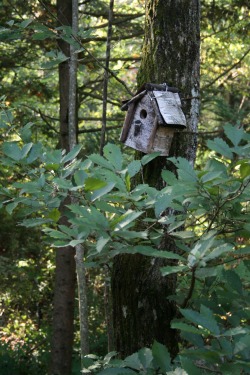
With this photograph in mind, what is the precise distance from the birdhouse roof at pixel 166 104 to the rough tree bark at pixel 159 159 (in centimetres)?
7

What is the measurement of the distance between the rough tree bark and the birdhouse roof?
0.22 feet

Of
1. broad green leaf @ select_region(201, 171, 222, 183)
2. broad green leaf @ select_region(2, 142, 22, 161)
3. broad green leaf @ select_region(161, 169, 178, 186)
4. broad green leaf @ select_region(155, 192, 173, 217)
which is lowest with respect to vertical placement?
broad green leaf @ select_region(155, 192, 173, 217)

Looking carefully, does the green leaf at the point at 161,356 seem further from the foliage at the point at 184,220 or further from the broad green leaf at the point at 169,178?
the broad green leaf at the point at 169,178

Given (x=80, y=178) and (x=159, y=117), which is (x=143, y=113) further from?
(x=80, y=178)


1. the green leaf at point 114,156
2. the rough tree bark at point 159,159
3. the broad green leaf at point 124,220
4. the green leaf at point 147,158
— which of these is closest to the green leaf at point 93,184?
the broad green leaf at point 124,220

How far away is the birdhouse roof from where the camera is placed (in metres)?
2.64

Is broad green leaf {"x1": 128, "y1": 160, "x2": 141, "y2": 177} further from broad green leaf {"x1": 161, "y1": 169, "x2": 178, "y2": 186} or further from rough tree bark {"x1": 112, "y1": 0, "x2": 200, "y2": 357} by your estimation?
rough tree bark {"x1": 112, "y1": 0, "x2": 200, "y2": 357}

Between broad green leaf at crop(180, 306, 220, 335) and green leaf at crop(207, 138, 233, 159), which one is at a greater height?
green leaf at crop(207, 138, 233, 159)

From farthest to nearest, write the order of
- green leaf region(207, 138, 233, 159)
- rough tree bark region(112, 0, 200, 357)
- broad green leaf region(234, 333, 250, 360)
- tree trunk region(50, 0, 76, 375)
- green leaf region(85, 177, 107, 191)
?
tree trunk region(50, 0, 76, 375)
rough tree bark region(112, 0, 200, 357)
green leaf region(207, 138, 233, 159)
green leaf region(85, 177, 107, 191)
broad green leaf region(234, 333, 250, 360)

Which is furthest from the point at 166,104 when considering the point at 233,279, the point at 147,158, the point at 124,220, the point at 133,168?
the point at 124,220

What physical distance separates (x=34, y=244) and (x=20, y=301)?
1.64 meters

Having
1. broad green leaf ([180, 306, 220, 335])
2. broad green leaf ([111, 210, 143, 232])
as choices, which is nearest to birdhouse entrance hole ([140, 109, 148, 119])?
broad green leaf ([111, 210, 143, 232])

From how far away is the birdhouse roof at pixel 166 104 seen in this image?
264 centimetres

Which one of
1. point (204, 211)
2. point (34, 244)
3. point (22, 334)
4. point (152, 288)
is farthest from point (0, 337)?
point (204, 211)
